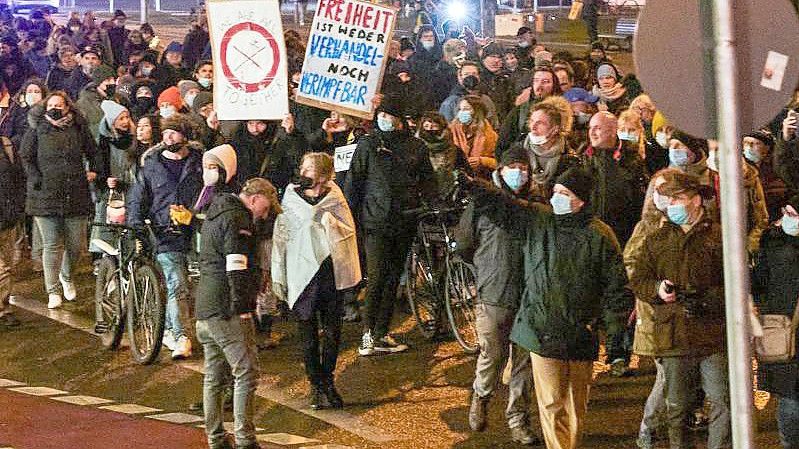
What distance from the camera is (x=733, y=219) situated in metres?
5.81

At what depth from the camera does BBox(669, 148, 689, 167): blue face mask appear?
11094mm

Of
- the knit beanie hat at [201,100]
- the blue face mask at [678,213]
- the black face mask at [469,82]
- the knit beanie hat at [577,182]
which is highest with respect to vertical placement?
the black face mask at [469,82]

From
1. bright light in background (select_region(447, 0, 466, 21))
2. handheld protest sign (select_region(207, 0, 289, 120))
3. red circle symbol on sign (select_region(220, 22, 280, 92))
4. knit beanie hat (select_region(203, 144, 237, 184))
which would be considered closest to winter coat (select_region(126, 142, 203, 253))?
handheld protest sign (select_region(207, 0, 289, 120))

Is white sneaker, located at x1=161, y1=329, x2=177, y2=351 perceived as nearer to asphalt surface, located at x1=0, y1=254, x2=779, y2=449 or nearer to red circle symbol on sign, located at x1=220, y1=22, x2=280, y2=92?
asphalt surface, located at x1=0, y1=254, x2=779, y2=449

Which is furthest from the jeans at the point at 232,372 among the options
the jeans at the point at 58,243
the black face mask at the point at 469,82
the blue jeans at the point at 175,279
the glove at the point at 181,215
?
the black face mask at the point at 469,82

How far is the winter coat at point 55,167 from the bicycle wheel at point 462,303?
155 inches

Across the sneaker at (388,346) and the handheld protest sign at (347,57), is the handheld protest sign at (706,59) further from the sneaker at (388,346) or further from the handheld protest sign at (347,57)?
the handheld protest sign at (347,57)

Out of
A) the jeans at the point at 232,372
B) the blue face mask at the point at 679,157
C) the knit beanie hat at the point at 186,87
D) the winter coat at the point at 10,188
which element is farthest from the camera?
the knit beanie hat at the point at 186,87

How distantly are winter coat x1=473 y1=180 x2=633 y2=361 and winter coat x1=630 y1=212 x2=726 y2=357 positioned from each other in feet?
0.70

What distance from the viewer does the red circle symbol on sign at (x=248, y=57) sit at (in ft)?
42.0

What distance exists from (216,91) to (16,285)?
4257 mm

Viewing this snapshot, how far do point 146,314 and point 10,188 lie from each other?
2700 mm

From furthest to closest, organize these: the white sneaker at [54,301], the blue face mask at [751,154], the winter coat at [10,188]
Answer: the white sneaker at [54,301] < the winter coat at [10,188] < the blue face mask at [751,154]

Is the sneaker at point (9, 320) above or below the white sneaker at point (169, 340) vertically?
above
